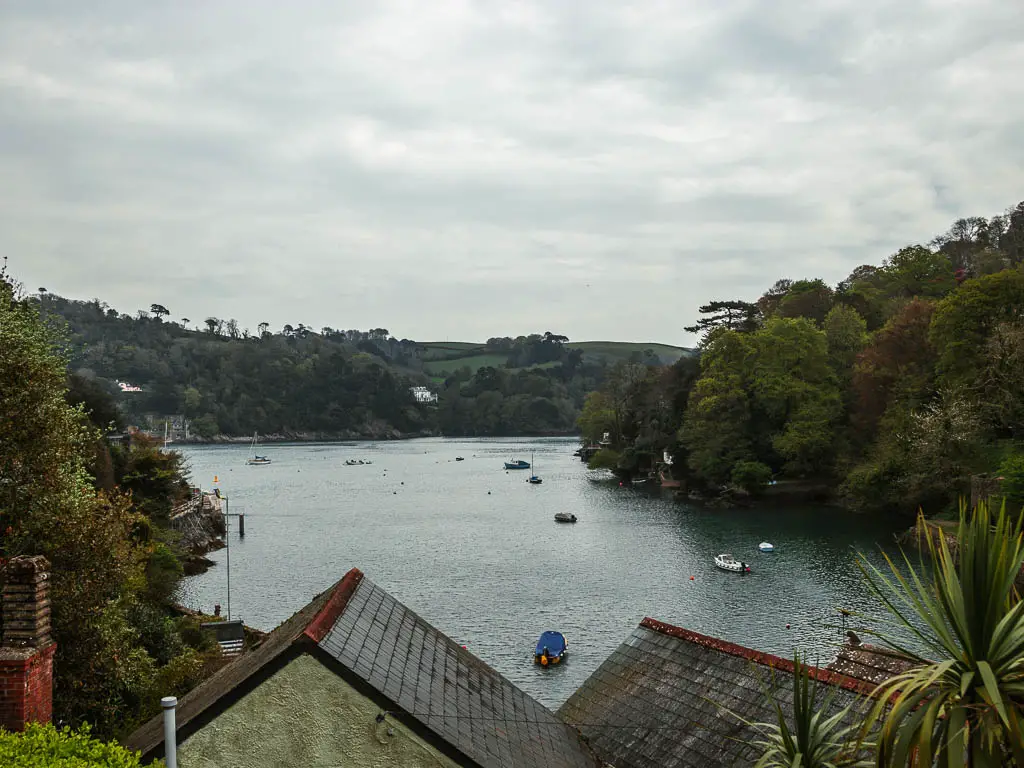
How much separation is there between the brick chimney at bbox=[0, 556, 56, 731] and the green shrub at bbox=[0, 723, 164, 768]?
148 centimetres

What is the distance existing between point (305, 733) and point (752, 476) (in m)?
79.2

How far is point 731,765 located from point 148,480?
51.2m

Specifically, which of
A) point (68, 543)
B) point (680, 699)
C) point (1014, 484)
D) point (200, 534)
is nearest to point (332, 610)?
point (680, 699)

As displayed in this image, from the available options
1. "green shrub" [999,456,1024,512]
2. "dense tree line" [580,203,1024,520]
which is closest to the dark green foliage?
"dense tree line" [580,203,1024,520]

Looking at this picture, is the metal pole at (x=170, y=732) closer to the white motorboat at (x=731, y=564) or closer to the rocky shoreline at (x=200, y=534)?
the white motorboat at (x=731, y=564)

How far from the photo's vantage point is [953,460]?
60.5m

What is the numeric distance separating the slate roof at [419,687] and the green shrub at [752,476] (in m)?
73.2

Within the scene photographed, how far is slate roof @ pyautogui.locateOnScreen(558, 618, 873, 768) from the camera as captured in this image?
1327cm

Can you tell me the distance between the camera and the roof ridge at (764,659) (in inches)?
499

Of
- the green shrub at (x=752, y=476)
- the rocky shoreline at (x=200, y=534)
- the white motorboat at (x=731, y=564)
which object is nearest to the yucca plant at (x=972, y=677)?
the white motorboat at (x=731, y=564)

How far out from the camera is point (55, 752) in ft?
23.9

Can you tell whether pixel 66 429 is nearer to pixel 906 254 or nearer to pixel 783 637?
pixel 783 637

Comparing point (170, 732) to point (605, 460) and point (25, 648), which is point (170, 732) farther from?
point (605, 460)

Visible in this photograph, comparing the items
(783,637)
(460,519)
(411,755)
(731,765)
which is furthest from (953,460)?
(411,755)
